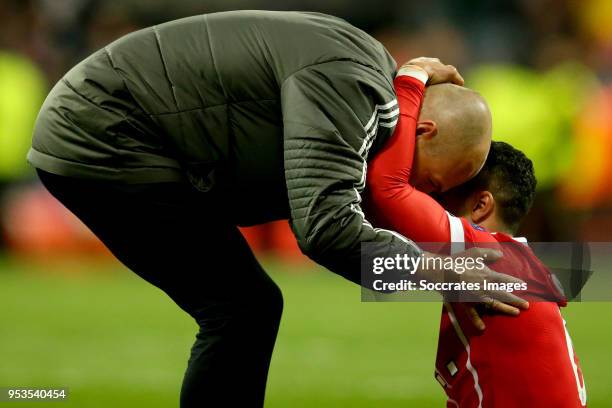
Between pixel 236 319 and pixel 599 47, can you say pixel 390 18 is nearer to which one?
→ pixel 599 47

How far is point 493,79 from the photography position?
443 inches

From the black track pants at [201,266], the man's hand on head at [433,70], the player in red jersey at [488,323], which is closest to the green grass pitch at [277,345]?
the black track pants at [201,266]

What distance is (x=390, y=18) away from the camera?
14781 millimetres

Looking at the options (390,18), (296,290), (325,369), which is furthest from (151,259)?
(390,18)

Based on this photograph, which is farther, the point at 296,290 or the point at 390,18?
the point at 390,18

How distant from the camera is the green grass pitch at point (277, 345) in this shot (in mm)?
6090

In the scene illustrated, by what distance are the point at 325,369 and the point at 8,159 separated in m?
6.08

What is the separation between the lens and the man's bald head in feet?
12.7

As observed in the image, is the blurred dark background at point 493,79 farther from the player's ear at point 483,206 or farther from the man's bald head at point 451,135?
the man's bald head at point 451,135

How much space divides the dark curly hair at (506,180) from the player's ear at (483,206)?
2 centimetres

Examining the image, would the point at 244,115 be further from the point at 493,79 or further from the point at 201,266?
the point at 493,79

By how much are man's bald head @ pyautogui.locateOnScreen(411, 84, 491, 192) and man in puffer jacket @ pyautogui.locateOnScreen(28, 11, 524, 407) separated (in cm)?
13

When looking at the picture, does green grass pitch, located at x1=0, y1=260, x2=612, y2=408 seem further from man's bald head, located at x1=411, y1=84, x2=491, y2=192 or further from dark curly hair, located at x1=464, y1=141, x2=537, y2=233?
man's bald head, located at x1=411, y1=84, x2=491, y2=192

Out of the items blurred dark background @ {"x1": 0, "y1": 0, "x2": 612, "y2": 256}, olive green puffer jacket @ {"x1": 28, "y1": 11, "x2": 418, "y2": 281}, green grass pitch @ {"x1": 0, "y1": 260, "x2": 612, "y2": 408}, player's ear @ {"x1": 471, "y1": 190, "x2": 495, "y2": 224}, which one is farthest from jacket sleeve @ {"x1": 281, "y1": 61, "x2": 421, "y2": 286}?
blurred dark background @ {"x1": 0, "y1": 0, "x2": 612, "y2": 256}
